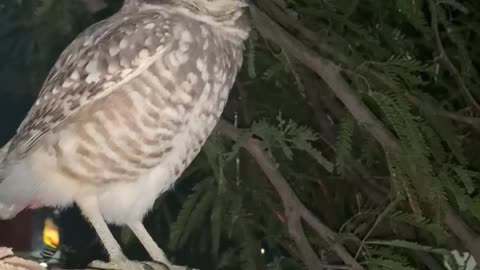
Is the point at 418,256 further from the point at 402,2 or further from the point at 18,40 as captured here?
the point at 18,40

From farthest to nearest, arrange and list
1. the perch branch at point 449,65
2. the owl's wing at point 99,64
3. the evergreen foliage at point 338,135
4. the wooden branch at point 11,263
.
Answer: the perch branch at point 449,65
the evergreen foliage at point 338,135
the owl's wing at point 99,64
the wooden branch at point 11,263

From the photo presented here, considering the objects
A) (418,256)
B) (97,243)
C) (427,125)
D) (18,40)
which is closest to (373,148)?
(427,125)

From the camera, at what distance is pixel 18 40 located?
1.12 metres

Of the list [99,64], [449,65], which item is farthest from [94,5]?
[449,65]

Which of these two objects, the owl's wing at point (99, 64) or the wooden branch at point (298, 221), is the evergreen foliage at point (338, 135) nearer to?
the wooden branch at point (298, 221)

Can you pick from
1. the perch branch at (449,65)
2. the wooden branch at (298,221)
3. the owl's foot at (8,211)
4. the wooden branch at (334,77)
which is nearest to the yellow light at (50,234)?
the owl's foot at (8,211)

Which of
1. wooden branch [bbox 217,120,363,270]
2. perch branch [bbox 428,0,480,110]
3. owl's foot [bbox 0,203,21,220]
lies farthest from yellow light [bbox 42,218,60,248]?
perch branch [bbox 428,0,480,110]

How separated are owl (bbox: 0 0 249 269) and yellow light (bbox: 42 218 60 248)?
19 centimetres

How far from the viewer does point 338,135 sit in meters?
1.17

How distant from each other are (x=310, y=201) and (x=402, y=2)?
0.43m

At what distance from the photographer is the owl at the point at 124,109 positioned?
884mm

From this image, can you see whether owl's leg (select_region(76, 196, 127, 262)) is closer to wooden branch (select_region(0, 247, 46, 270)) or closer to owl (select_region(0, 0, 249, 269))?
owl (select_region(0, 0, 249, 269))

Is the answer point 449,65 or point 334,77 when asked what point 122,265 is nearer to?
point 334,77

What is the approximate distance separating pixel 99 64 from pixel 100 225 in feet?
0.62
